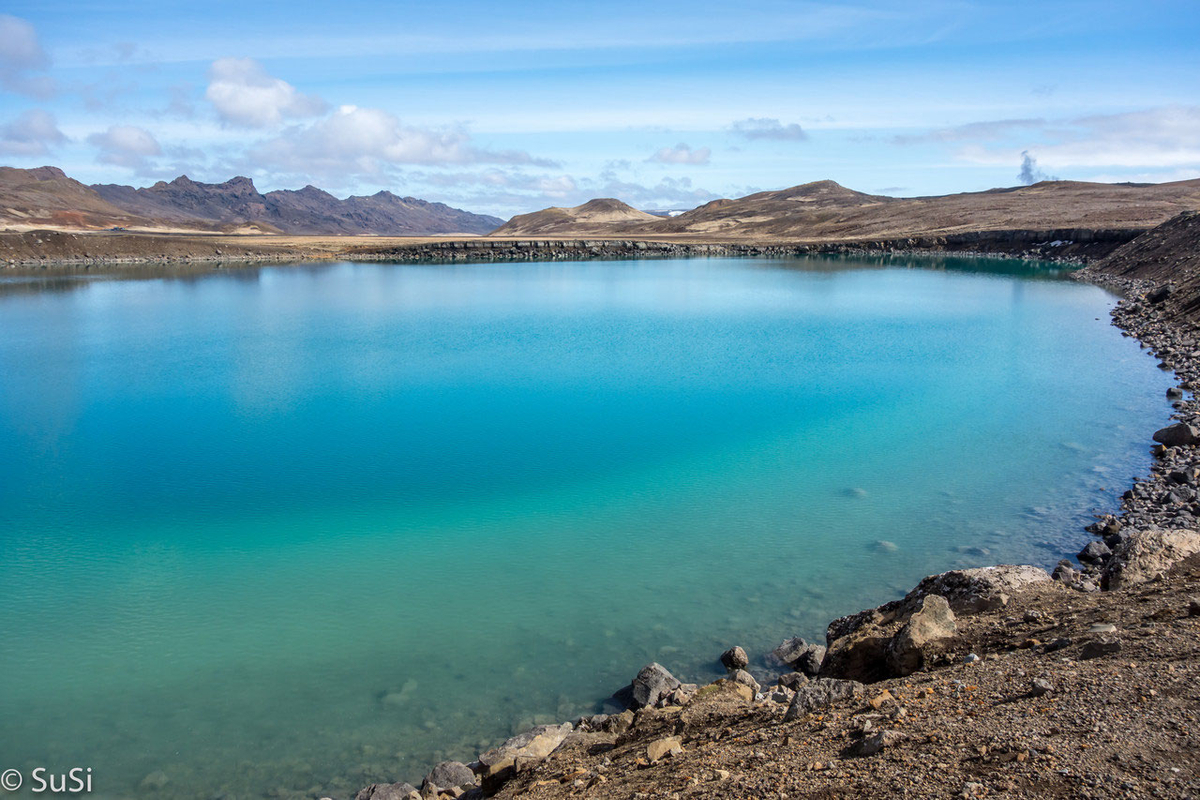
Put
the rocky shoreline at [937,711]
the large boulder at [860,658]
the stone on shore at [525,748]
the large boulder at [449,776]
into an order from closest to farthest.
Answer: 1. the rocky shoreline at [937,711]
2. the stone on shore at [525,748]
3. the large boulder at [449,776]
4. the large boulder at [860,658]

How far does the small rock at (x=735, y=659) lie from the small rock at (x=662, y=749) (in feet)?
8.93

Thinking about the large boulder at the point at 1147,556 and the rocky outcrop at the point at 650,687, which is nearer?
the rocky outcrop at the point at 650,687

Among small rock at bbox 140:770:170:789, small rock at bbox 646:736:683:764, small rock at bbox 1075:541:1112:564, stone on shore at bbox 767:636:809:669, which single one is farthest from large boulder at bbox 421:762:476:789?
small rock at bbox 1075:541:1112:564

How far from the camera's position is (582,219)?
15662cm

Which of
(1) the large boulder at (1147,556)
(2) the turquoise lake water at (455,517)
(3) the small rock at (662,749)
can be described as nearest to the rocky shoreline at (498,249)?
(2) the turquoise lake water at (455,517)

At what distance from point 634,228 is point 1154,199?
256 ft

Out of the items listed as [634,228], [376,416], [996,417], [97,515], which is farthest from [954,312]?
[634,228]

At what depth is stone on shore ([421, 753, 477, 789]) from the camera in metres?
6.17

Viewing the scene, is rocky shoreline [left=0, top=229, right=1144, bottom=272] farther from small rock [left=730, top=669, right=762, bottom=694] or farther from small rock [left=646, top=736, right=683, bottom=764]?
small rock [left=646, top=736, right=683, bottom=764]

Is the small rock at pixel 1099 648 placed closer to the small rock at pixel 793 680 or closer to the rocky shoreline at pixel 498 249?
the small rock at pixel 793 680

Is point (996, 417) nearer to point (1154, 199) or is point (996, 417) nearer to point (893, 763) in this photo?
point (893, 763)

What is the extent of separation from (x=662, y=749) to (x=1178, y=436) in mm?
14003

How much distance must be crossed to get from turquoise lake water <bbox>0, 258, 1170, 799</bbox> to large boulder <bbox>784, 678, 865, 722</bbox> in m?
2.39

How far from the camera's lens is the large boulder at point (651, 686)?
7.26 metres
